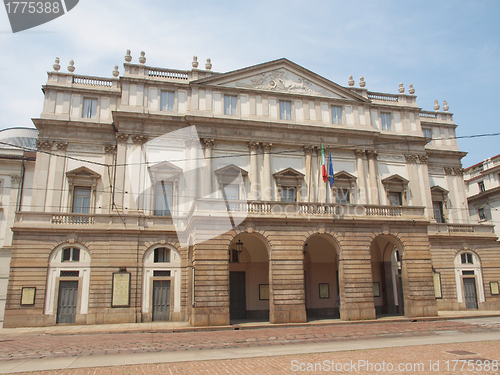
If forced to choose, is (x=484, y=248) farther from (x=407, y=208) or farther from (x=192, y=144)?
(x=192, y=144)

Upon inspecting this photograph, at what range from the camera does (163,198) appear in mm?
29500

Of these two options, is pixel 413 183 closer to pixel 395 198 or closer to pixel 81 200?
pixel 395 198

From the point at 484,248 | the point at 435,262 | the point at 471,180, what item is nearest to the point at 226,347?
the point at 435,262

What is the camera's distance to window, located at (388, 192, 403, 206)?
3372 centimetres

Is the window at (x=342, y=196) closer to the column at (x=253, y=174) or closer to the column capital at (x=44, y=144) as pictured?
the column at (x=253, y=174)

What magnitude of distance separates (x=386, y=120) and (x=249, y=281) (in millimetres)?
17899

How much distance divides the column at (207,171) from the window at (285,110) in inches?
239

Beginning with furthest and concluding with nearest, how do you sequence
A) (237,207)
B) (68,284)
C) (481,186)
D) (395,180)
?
(481,186)
(395,180)
(68,284)
(237,207)

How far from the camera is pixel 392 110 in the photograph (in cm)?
3572

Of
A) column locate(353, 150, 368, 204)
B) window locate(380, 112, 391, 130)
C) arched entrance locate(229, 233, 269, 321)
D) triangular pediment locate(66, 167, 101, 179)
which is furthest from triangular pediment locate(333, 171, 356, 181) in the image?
triangular pediment locate(66, 167, 101, 179)

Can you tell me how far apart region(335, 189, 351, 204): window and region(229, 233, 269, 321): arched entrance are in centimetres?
758

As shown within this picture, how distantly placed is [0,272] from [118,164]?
12.1 metres

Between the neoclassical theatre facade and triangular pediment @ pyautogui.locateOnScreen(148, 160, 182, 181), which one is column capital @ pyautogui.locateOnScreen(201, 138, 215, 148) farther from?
triangular pediment @ pyautogui.locateOnScreen(148, 160, 182, 181)

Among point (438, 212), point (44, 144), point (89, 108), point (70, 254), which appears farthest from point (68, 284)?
point (438, 212)
